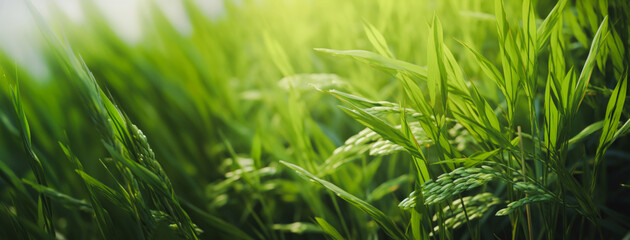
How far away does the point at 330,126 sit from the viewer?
2.83ft

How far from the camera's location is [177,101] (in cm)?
98

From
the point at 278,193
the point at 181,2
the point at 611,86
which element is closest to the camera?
the point at 611,86

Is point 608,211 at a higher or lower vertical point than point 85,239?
lower

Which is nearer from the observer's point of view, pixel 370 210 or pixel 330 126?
pixel 370 210

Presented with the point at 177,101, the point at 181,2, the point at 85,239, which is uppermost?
the point at 181,2

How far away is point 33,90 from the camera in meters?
0.94

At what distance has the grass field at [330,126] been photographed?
0.36 metres

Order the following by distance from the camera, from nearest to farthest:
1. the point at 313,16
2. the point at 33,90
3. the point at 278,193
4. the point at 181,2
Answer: the point at 278,193, the point at 33,90, the point at 313,16, the point at 181,2

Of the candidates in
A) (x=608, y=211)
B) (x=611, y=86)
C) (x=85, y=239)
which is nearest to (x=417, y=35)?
(x=611, y=86)

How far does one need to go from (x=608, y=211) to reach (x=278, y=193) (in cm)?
53

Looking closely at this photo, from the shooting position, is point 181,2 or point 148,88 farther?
point 181,2

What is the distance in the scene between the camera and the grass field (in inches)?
14.1

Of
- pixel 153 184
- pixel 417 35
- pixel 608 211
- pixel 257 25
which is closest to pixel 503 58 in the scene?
pixel 608 211

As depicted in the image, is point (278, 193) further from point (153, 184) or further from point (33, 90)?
point (33, 90)
